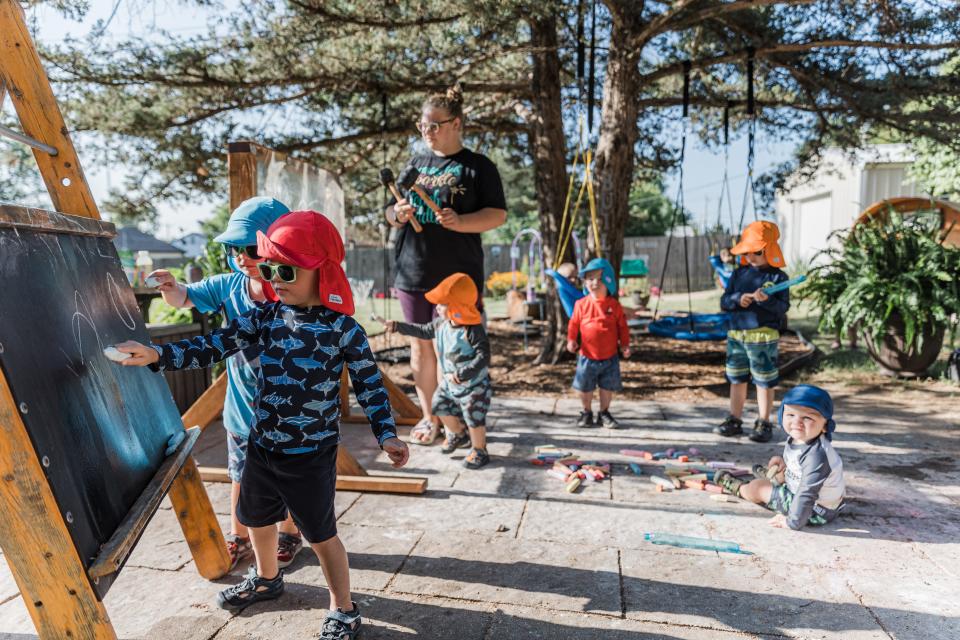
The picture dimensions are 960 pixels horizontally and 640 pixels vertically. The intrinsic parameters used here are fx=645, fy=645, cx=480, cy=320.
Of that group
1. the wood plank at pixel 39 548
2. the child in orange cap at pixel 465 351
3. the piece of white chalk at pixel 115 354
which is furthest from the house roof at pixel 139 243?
the wood plank at pixel 39 548

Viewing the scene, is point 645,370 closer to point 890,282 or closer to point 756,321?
point 890,282

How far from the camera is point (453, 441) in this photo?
427 centimetres

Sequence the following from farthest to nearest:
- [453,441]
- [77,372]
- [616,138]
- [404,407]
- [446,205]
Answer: [616,138] < [404,407] < [453,441] < [446,205] < [77,372]

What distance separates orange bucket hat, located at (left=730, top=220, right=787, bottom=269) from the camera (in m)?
4.38

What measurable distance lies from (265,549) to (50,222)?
1323 millimetres

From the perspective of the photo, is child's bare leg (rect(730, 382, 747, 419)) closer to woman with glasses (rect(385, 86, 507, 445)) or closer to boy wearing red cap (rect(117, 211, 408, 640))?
woman with glasses (rect(385, 86, 507, 445))

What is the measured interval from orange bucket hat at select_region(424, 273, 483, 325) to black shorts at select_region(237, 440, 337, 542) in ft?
6.00

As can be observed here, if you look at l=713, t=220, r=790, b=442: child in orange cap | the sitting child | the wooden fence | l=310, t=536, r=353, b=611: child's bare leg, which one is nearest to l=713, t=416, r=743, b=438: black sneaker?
l=713, t=220, r=790, b=442: child in orange cap

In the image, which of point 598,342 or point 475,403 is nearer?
point 475,403

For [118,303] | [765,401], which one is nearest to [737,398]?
[765,401]

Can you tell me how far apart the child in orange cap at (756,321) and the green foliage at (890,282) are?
266 cm

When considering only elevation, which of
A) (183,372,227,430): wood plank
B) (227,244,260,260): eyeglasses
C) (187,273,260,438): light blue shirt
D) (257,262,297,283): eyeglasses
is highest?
(227,244,260,260): eyeglasses

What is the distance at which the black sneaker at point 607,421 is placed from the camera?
4.85 m

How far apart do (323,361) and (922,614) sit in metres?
2.28
